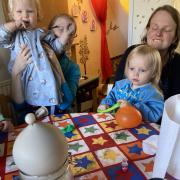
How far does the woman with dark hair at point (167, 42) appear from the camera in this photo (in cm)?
141

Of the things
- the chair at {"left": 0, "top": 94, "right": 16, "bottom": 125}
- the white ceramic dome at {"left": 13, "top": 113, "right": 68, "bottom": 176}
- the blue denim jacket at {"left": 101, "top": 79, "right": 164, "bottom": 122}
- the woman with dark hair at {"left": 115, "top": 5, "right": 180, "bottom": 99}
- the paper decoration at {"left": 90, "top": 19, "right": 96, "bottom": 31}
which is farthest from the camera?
the paper decoration at {"left": 90, "top": 19, "right": 96, "bottom": 31}

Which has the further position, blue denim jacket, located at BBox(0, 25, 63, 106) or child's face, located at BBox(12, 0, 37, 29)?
blue denim jacket, located at BBox(0, 25, 63, 106)

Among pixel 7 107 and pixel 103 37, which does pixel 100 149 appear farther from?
pixel 103 37

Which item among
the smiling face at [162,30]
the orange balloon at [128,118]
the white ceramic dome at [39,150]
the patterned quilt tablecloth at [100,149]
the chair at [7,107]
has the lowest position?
the chair at [7,107]

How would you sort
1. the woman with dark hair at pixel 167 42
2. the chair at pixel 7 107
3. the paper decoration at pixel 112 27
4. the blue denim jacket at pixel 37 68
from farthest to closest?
1. the paper decoration at pixel 112 27
2. the chair at pixel 7 107
3. the woman with dark hair at pixel 167 42
4. the blue denim jacket at pixel 37 68

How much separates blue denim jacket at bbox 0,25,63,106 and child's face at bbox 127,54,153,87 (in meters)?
0.45

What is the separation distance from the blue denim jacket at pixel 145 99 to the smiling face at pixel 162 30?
34 cm

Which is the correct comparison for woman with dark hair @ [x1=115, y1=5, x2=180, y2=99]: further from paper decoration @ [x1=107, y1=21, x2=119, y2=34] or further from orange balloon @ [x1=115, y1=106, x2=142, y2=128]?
paper decoration @ [x1=107, y1=21, x2=119, y2=34]

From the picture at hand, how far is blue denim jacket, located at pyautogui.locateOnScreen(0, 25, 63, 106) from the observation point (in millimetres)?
1312

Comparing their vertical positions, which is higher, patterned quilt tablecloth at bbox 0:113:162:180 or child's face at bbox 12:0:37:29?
child's face at bbox 12:0:37:29

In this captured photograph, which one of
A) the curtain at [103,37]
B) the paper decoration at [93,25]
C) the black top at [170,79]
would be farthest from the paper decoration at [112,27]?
the black top at [170,79]

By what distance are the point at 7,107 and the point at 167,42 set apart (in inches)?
49.1

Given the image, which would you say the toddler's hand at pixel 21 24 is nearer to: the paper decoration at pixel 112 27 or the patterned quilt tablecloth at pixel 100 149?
the patterned quilt tablecloth at pixel 100 149

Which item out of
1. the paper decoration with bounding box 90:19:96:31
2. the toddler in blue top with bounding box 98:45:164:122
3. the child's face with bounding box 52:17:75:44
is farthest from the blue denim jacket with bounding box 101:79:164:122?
the paper decoration with bounding box 90:19:96:31
